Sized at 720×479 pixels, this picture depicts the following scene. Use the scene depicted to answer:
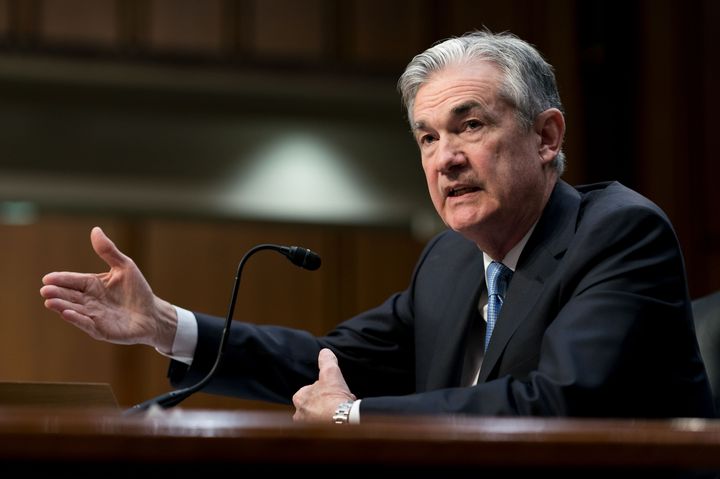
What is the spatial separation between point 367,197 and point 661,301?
12.7 feet

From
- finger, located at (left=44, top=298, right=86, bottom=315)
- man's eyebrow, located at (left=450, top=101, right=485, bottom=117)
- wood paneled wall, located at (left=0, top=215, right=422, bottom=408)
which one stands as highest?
man's eyebrow, located at (left=450, top=101, right=485, bottom=117)

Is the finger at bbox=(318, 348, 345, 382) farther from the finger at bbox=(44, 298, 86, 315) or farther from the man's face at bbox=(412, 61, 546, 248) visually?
the finger at bbox=(44, 298, 86, 315)

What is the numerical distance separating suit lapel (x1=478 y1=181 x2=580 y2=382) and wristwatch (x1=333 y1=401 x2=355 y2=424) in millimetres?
370

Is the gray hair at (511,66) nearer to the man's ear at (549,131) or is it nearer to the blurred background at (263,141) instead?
the man's ear at (549,131)

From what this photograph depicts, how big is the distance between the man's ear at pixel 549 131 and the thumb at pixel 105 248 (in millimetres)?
969

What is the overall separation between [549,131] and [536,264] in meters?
0.36

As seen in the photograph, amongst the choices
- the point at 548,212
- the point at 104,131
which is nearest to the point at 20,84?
the point at 104,131

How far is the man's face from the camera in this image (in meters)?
2.27

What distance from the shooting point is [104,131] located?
5.46m

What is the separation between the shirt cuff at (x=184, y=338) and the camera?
235 centimetres

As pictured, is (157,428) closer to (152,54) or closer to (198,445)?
(198,445)

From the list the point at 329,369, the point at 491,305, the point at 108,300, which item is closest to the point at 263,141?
the point at 108,300

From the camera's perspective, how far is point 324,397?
190 cm

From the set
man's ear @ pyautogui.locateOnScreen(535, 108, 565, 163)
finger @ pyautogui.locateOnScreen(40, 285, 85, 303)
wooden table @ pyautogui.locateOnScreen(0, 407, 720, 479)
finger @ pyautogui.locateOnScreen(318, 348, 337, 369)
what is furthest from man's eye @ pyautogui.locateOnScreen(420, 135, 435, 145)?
wooden table @ pyautogui.locateOnScreen(0, 407, 720, 479)
